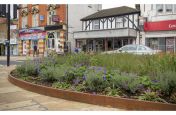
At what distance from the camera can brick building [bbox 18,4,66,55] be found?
40906 millimetres

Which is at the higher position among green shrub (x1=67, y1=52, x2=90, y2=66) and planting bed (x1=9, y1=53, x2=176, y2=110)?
green shrub (x1=67, y1=52, x2=90, y2=66)

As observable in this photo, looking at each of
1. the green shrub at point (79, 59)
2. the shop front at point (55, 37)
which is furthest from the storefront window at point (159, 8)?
the green shrub at point (79, 59)

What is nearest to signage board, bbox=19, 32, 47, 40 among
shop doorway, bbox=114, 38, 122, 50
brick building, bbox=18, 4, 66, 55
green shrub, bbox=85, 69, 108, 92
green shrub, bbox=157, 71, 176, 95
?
brick building, bbox=18, 4, 66, 55

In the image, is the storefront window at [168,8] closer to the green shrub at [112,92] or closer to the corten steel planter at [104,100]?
the corten steel planter at [104,100]

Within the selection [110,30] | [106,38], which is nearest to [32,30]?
[106,38]

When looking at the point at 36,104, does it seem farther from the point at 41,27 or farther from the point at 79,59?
the point at 41,27

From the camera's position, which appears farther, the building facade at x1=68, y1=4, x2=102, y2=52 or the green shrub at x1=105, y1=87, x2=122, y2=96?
the building facade at x1=68, y1=4, x2=102, y2=52

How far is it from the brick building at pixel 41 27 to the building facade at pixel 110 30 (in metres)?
3.33

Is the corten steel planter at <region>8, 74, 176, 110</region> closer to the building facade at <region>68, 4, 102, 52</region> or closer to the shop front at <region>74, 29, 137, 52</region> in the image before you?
the shop front at <region>74, 29, 137, 52</region>

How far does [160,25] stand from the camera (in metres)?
31.0

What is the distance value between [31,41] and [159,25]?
73.3 feet

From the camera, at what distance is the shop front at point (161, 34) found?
30062mm
